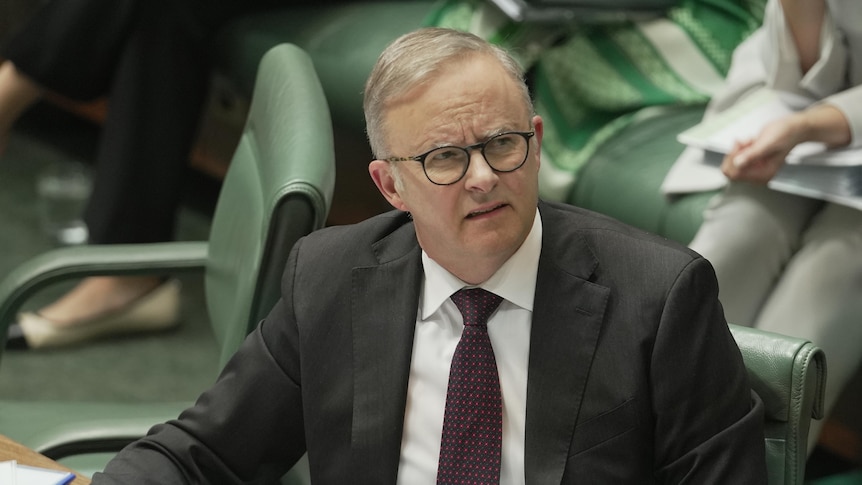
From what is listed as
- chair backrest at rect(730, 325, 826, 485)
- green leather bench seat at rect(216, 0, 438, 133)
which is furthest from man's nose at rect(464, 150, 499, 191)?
green leather bench seat at rect(216, 0, 438, 133)

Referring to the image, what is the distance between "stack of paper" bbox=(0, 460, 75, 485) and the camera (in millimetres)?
1502

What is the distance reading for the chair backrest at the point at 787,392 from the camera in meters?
1.50

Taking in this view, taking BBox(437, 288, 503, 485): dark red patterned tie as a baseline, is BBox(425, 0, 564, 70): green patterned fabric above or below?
above

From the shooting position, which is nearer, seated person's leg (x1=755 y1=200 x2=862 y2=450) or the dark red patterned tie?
the dark red patterned tie

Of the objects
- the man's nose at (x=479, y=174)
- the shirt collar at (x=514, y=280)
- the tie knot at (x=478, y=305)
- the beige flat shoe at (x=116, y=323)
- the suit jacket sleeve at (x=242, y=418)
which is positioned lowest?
the beige flat shoe at (x=116, y=323)

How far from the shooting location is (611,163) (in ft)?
9.82

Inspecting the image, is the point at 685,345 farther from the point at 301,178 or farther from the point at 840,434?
the point at 840,434

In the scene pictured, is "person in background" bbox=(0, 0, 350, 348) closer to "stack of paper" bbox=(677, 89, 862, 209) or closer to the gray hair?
"stack of paper" bbox=(677, 89, 862, 209)

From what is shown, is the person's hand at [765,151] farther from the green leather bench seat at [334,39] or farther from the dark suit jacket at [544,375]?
the green leather bench seat at [334,39]

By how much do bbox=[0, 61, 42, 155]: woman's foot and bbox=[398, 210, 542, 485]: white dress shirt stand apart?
241 centimetres

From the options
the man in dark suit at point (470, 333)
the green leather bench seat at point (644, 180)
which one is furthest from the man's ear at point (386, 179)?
the green leather bench seat at point (644, 180)

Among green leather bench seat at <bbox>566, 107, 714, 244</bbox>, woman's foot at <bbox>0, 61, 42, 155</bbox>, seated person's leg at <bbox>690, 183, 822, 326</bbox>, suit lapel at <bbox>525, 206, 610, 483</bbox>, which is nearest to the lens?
suit lapel at <bbox>525, 206, 610, 483</bbox>

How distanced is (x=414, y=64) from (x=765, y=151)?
0.96 m

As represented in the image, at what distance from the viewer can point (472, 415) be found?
1637 millimetres
